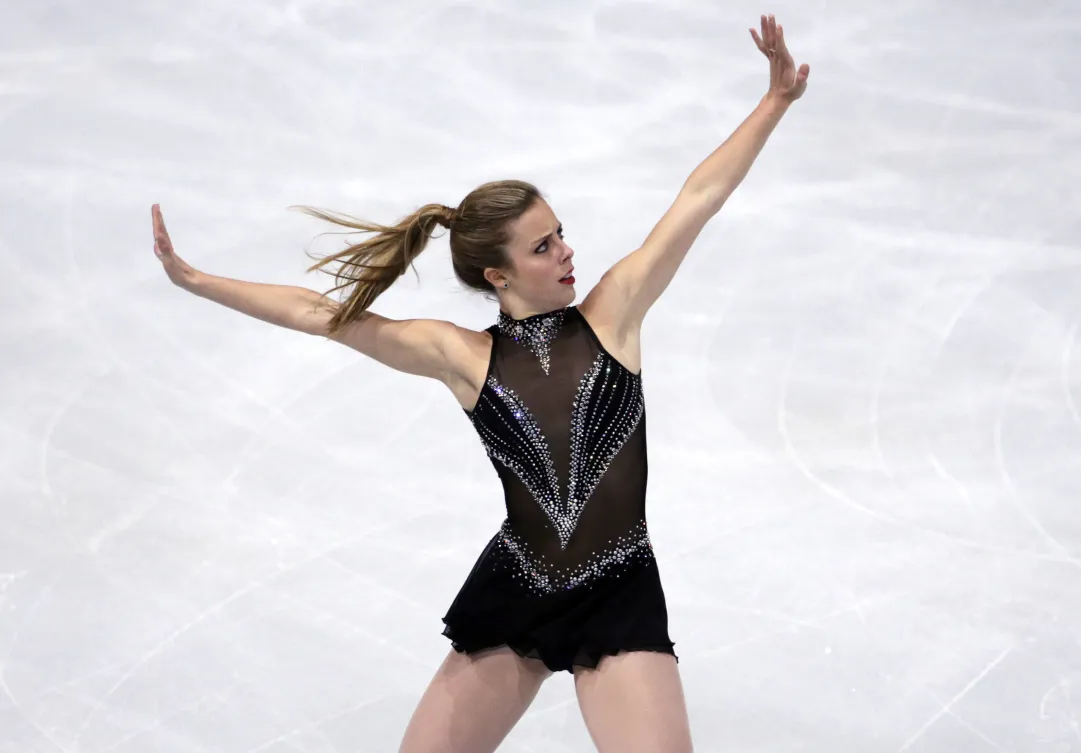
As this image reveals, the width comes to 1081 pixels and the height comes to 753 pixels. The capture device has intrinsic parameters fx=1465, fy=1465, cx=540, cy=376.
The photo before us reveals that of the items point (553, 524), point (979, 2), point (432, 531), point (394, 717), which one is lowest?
point (394, 717)

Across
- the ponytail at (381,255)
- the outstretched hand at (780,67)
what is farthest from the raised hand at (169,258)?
the outstretched hand at (780,67)

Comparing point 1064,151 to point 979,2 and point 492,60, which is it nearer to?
point 979,2

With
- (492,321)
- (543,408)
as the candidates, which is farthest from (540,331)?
(492,321)

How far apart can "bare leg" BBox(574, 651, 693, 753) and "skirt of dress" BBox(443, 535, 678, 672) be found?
1.0 inches

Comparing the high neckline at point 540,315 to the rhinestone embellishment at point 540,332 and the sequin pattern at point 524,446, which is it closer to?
the rhinestone embellishment at point 540,332

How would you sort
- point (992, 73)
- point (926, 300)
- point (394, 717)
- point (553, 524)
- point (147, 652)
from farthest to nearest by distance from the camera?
point (992, 73) → point (926, 300) → point (147, 652) → point (394, 717) → point (553, 524)

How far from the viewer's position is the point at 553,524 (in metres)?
3.05

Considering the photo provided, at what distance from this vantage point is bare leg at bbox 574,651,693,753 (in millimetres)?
2814

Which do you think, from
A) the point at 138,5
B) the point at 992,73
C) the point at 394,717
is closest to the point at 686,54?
the point at 992,73

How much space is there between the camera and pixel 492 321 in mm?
5711

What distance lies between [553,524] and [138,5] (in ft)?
16.3

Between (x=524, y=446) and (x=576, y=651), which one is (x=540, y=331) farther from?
(x=576, y=651)

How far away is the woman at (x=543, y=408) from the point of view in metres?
3.02

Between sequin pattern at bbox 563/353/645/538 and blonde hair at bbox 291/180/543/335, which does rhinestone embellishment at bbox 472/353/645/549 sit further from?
blonde hair at bbox 291/180/543/335
